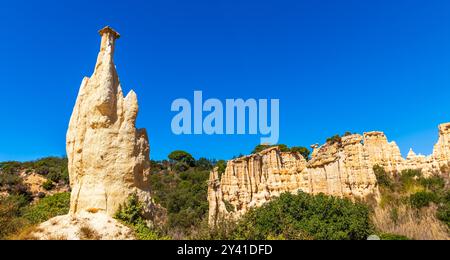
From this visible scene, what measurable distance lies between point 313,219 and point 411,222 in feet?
20.1

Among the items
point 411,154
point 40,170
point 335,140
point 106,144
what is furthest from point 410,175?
point 40,170

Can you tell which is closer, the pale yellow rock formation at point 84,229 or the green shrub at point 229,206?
the pale yellow rock formation at point 84,229

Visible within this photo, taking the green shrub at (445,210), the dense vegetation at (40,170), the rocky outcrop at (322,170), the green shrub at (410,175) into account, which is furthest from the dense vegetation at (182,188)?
the green shrub at (445,210)

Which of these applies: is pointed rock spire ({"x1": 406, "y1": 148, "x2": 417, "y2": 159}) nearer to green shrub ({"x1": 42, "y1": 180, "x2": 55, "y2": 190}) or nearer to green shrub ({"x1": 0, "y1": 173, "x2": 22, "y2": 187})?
green shrub ({"x1": 42, "y1": 180, "x2": 55, "y2": 190})

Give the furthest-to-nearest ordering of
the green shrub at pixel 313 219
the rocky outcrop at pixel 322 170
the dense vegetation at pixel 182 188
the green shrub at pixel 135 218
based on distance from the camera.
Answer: the dense vegetation at pixel 182 188 → the rocky outcrop at pixel 322 170 → the green shrub at pixel 313 219 → the green shrub at pixel 135 218

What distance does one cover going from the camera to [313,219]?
17.9 m

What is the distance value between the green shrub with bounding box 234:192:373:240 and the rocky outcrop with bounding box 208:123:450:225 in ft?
20.0

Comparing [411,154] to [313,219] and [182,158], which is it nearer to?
[313,219]

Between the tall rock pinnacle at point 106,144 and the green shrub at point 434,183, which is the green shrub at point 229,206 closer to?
the green shrub at point 434,183

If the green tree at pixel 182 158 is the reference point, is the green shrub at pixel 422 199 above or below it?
below

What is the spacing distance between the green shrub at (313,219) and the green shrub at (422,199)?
21.8 feet

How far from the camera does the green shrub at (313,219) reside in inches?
663
